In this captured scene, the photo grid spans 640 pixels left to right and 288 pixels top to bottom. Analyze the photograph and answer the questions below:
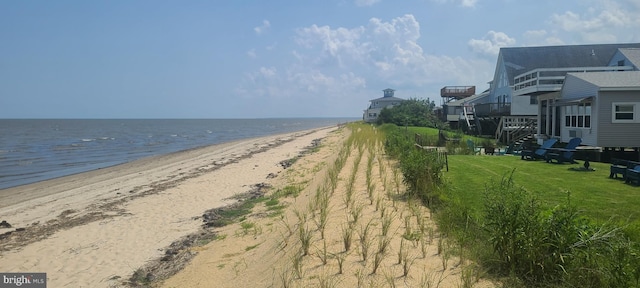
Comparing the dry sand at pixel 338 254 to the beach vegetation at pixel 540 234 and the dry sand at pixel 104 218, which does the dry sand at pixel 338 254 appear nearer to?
the beach vegetation at pixel 540 234

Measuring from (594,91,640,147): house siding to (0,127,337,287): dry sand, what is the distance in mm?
13907

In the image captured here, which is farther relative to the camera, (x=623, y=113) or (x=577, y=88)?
(x=577, y=88)

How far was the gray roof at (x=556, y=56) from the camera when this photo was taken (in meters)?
35.8

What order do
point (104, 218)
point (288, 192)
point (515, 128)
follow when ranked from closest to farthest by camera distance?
point (104, 218), point (288, 192), point (515, 128)

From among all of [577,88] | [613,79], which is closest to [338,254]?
[613,79]

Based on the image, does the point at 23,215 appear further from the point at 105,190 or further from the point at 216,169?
the point at 216,169

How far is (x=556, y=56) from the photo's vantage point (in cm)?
3728

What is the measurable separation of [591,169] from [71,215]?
15154mm

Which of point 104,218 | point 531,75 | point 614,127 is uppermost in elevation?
point 531,75

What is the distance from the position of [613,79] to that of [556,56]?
822 inches

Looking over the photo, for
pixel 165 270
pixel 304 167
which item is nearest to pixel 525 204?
pixel 165 270

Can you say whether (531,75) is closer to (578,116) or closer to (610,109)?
(578,116)

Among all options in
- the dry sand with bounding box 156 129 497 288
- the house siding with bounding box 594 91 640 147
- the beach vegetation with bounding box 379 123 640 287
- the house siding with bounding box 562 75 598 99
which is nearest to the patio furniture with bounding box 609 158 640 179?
the beach vegetation with bounding box 379 123 640 287

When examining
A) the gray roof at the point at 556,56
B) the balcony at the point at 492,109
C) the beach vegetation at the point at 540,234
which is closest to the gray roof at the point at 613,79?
the beach vegetation at the point at 540,234
